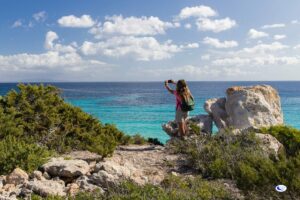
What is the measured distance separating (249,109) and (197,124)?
2086 millimetres

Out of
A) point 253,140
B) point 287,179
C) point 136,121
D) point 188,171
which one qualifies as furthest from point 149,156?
point 136,121

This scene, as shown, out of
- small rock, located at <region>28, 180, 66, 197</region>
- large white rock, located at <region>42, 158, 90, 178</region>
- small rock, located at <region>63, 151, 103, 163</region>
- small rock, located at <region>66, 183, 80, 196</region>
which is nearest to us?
small rock, located at <region>28, 180, 66, 197</region>

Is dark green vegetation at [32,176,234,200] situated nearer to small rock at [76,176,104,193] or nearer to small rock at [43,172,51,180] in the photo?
small rock at [76,176,104,193]

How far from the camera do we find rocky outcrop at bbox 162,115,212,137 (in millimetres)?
13578

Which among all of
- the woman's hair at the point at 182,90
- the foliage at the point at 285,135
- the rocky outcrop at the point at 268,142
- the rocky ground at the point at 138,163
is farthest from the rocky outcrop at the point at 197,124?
the rocky outcrop at the point at 268,142

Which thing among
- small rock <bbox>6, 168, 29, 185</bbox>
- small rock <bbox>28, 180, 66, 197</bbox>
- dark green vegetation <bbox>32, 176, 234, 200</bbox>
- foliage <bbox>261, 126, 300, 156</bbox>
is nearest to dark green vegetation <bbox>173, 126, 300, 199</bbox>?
foliage <bbox>261, 126, 300, 156</bbox>

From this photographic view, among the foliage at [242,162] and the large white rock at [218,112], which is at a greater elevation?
the large white rock at [218,112]

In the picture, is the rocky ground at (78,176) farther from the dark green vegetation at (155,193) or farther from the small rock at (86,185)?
the dark green vegetation at (155,193)

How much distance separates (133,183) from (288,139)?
6.21 m

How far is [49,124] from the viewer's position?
42.6 ft

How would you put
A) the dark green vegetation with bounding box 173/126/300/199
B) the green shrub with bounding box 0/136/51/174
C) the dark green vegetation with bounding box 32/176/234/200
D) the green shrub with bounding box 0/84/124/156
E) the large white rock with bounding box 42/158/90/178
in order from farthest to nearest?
1. the green shrub with bounding box 0/84/124/156
2. the green shrub with bounding box 0/136/51/174
3. the large white rock with bounding box 42/158/90/178
4. the dark green vegetation with bounding box 173/126/300/199
5. the dark green vegetation with bounding box 32/176/234/200

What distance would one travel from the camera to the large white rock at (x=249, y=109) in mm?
14164

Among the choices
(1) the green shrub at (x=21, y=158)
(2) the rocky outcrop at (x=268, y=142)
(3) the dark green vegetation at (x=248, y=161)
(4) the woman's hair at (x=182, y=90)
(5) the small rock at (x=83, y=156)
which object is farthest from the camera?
(4) the woman's hair at (x=182, y=90)

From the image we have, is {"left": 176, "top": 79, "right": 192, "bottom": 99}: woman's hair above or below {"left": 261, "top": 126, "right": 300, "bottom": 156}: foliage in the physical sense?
above
